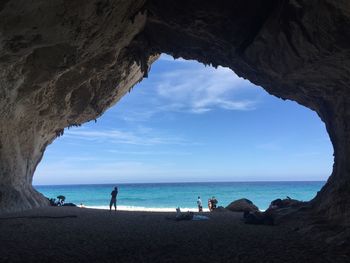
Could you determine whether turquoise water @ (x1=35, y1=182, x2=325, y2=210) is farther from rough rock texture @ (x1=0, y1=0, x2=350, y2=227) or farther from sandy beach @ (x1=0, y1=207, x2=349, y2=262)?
sandy beach @ (x1=0, y1=207, x2=349, y2=262)

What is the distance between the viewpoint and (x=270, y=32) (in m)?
13.2

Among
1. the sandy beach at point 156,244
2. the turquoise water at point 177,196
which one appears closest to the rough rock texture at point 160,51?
the sandy beach at point 156,244

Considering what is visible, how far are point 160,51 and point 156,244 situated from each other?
12.6 metres

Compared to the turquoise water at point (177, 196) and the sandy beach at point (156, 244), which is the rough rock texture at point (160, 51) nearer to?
the sandy beach at point (156, 244)

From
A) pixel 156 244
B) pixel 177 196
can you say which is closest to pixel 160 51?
pixel 156 244

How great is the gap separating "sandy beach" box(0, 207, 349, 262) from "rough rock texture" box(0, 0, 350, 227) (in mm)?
3338

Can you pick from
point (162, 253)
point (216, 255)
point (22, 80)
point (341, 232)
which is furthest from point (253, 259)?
point (22, 80)

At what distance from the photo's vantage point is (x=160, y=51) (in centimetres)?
2067

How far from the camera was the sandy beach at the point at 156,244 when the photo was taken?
8922mm

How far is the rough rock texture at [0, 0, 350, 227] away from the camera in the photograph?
10.9 m

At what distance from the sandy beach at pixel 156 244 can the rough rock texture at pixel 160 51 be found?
3338 millimetres

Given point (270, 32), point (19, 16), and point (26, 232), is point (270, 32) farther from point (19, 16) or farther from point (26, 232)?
point (26, 232)

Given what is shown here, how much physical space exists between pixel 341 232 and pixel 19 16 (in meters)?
11.4

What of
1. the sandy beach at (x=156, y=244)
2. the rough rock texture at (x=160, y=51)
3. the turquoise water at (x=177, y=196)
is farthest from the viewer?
the turquoise water at (x=177, y=196)
